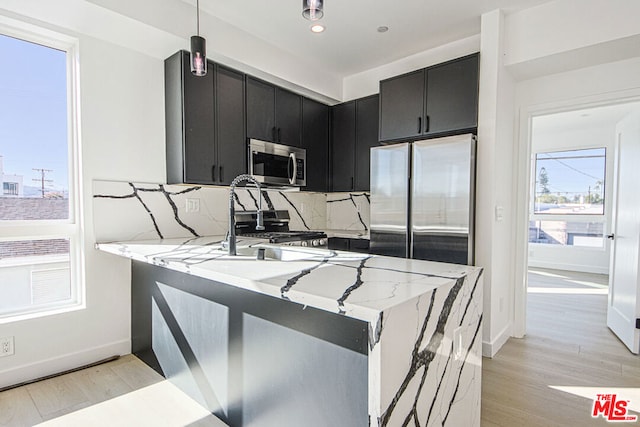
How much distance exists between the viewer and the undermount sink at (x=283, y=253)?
2016 millimetres

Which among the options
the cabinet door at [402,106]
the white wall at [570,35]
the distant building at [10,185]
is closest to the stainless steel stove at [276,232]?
the cabinet door at [402,106]

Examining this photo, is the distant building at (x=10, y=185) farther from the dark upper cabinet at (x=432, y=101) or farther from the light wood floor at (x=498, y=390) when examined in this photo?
the dark upper cabinet at (x=432, y=101)

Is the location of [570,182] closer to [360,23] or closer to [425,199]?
[425,199]

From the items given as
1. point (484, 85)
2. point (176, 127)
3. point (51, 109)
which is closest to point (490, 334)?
point (484, 85)

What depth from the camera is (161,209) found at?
2.96 meters

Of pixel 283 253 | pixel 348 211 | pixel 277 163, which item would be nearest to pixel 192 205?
pixel 277 163

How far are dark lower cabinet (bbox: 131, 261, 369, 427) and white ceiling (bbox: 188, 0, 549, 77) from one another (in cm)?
213

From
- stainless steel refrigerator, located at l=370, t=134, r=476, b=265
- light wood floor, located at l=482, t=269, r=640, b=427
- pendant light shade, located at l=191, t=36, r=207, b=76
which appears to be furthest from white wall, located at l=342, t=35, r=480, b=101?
light wood floor, located at l=482, t=269, r=640, b=427

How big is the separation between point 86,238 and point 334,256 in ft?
6.19

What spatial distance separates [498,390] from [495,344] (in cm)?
70

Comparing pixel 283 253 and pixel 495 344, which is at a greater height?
pixel 283 253

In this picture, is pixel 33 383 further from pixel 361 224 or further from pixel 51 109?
pixel 361 224

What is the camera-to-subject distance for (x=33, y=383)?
2.29m

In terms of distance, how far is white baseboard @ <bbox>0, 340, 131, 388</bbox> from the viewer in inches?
88.7
